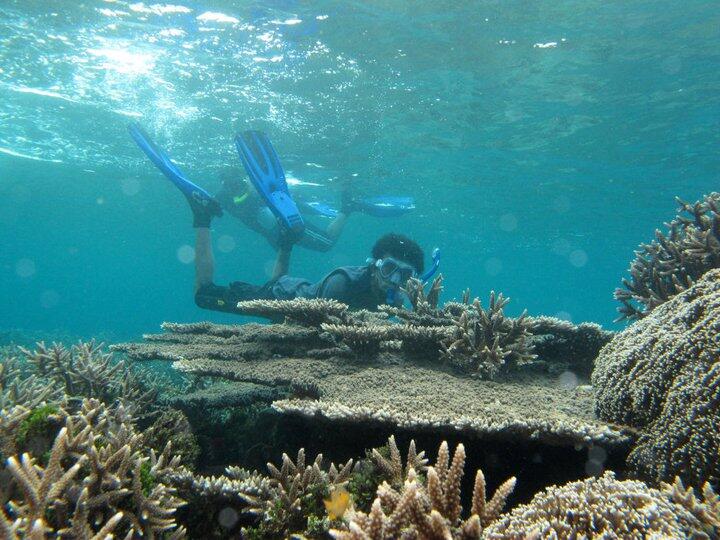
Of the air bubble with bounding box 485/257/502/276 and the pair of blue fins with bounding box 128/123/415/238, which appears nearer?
the pair of blue fins with bounding box 128/123/415/238

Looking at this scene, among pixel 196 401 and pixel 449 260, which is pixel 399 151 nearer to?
pixel 196 401

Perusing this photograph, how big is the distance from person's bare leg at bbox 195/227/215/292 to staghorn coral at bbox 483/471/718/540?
434 inches

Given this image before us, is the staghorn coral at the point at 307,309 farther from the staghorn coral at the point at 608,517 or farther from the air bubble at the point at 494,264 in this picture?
the air bubble at the point at 494,264

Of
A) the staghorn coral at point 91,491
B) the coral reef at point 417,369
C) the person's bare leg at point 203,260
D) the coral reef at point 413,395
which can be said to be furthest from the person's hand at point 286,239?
the staghorn coral at point 91,491

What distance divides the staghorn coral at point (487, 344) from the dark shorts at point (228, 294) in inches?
262

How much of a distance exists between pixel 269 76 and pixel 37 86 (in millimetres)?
11283

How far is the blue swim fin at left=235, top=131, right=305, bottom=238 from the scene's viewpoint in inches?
455

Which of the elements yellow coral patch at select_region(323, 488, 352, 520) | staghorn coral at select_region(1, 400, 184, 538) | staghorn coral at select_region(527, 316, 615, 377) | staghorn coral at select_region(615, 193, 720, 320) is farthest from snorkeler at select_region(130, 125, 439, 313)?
staghorn coral at select_region(1, 400, 184, 538)

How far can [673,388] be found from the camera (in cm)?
311

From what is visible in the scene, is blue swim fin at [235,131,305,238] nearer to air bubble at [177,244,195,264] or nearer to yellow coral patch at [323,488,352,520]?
yellow coral patch at [323,488,352,520]

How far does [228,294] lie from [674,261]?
9839mm

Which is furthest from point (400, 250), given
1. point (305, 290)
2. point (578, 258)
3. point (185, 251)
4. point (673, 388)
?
point (185, 251)

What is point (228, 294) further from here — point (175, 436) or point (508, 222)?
point (508, 222)

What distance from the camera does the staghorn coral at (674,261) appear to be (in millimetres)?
5387
